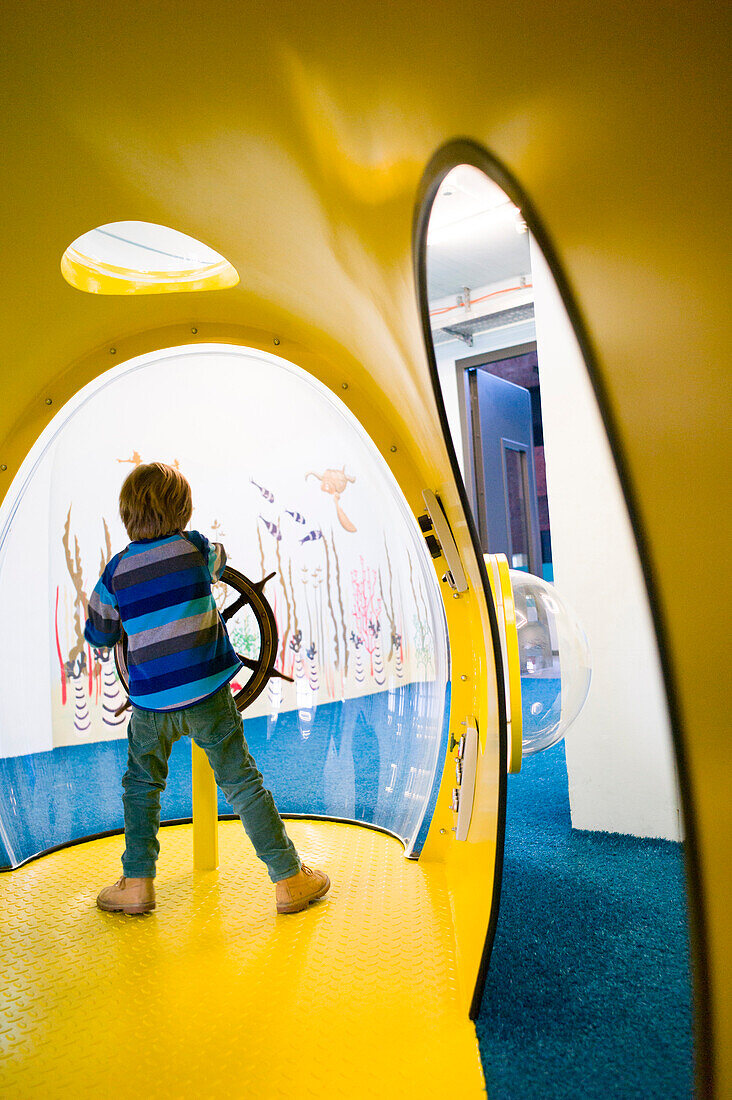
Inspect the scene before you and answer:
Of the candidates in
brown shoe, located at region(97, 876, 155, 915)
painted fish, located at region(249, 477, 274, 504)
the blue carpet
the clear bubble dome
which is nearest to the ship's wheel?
painted fish, located at region(249, 477, 274, 504)

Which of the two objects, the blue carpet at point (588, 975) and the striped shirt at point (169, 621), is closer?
the blue carpet at point (588, 975)

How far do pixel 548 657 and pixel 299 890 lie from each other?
0.88 m

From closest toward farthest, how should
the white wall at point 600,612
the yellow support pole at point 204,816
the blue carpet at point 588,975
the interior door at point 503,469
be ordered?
1. the blue carpet at point 588,975
2. the yellow support pole at point 204,816
3. the white wall at point 600,612
4. the interior door at point 503,469

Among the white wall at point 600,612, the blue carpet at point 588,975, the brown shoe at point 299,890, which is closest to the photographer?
the blue carpet at point 588,975

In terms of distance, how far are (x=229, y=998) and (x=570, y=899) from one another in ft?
2.89

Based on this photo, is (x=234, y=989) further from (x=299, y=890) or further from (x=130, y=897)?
(x=130, y=897)

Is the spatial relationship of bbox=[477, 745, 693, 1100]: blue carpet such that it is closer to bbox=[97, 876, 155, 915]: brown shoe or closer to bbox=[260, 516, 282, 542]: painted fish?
bbox=[97, 876, 155, 915]: brown shoe

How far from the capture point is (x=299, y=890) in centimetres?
197

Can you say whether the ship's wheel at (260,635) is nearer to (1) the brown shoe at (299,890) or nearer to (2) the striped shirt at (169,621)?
(2) the striped shirt at (169,621)

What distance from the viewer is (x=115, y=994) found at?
61.7 inches

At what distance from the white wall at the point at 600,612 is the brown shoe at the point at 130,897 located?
1294mm

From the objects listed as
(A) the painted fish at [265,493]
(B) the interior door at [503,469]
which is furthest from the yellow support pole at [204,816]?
(B) the interior door at [503,469]

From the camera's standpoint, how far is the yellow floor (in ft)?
4.14

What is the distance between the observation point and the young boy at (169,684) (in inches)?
78.1
